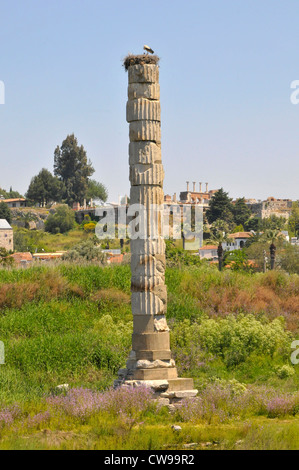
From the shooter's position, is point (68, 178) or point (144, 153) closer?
point (144, 153)

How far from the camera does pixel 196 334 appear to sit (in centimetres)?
1777

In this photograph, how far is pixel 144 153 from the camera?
1255 centimetres

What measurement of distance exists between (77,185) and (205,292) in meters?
95.2

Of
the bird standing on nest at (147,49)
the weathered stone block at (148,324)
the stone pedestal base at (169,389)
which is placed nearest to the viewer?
the stone pedestal base at (169,389)

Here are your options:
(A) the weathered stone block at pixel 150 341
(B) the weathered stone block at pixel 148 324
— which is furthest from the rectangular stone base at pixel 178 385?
(B) the weathered stone block at pixel 148 324

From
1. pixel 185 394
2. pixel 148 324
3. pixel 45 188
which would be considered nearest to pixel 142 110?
pixel 148 324

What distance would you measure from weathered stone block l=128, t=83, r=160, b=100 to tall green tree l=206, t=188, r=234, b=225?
85494 millimetres

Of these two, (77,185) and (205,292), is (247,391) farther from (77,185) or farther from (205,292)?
(77,185)

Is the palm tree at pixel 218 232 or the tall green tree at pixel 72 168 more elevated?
the tall green tree at pixel 72 168

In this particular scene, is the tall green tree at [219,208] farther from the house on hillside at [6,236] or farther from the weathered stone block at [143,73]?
the weathered stone block at [143,73]

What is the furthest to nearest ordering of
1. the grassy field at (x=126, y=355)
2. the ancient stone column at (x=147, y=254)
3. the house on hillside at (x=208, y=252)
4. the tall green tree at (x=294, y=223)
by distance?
the tall green tree at (x=294, y=223)
the house on hillside at (x=208, y=252)
the ancient stone column at (x=147, y=254)
the grassy field at (x=126, y=355)

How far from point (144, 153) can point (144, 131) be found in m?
0.37

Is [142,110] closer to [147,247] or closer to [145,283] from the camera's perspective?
[147,247]

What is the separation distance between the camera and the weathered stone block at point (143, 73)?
499 inches
